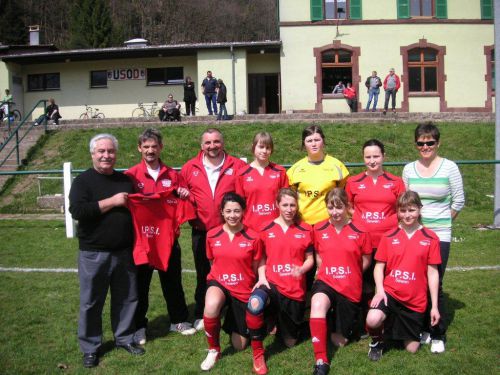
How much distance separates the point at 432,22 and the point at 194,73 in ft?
38.8

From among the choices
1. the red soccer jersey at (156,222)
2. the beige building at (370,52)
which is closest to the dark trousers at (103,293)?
the red soccer jersey at (156,222)

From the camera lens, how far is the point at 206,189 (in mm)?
5113

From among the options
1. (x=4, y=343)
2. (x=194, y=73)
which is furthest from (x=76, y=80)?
(x=4, y=343)

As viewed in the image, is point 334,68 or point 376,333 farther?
point 334,68

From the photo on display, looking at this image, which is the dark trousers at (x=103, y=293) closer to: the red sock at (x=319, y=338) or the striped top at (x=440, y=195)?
the red sock at (x=319, y=338)

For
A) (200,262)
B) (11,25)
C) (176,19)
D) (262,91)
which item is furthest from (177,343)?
(176,19)

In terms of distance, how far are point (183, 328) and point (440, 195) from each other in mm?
2724

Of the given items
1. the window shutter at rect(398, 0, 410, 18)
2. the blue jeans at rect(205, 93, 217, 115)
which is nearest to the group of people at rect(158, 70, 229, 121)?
the blue jeans at rect(205, 93, 217, 115)

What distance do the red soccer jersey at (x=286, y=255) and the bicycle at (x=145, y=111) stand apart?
896 inches

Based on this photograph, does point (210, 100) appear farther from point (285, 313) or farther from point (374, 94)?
point (285, 313)

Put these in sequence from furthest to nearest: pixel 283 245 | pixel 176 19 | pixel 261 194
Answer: pixel 176 19, pixel 261 194, pixel 283 245

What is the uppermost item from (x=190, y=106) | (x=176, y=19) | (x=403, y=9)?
(x=176, y=19)

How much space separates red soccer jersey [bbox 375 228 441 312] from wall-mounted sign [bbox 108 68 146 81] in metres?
24.4

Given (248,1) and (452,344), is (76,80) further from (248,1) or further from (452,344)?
(248,1)
